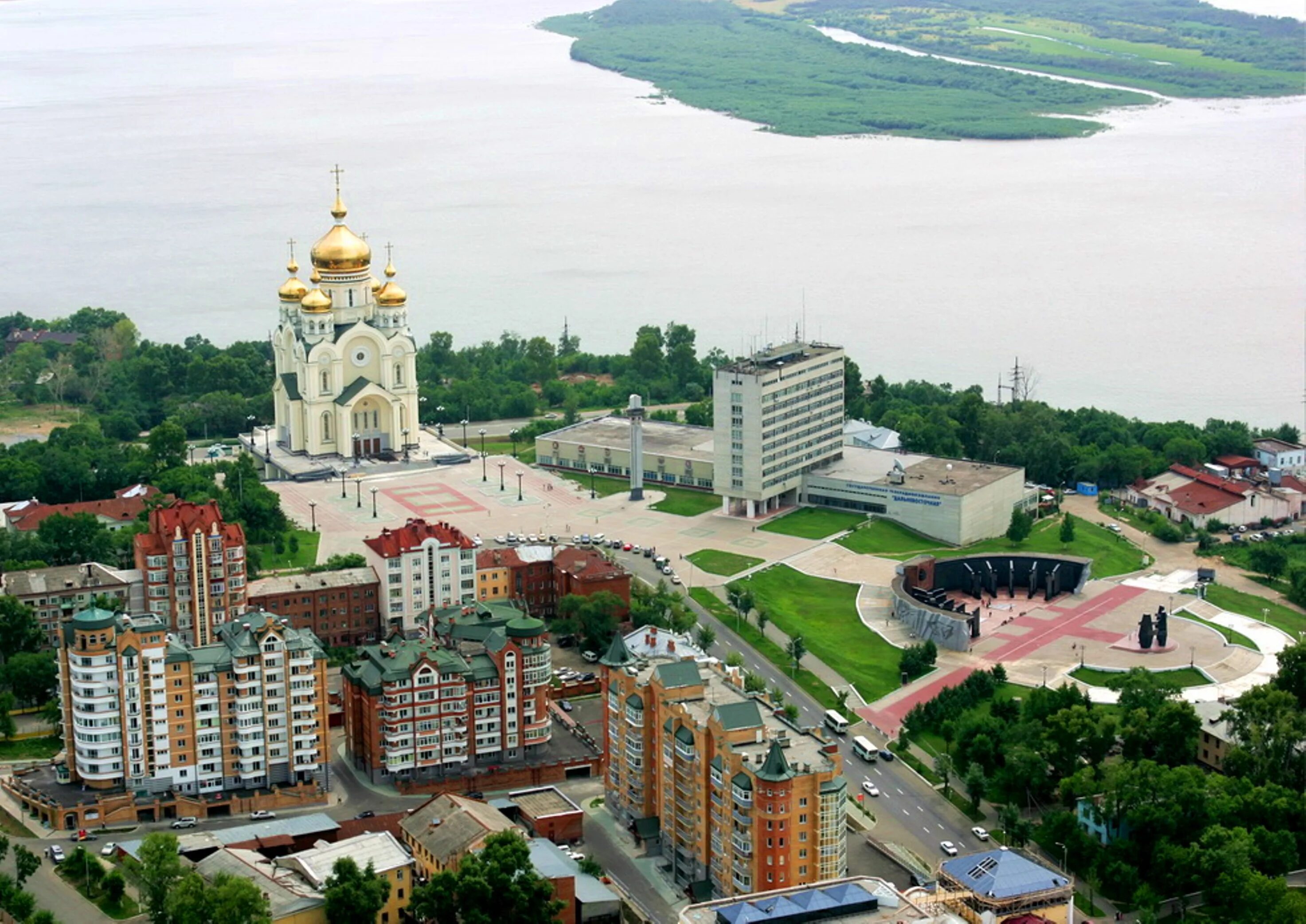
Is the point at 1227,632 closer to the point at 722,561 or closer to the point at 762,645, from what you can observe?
the point at 762,645

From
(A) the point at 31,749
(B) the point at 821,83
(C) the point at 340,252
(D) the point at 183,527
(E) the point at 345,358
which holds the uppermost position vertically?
(C) the point at 340,252

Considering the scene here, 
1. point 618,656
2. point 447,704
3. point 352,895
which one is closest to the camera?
point 352,895

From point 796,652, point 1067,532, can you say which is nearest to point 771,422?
point 1067,532

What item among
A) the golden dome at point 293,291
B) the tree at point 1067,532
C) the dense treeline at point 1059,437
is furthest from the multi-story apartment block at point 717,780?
the golden dome at point 293,291

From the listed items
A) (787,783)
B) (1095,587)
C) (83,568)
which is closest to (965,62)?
(1095,587)

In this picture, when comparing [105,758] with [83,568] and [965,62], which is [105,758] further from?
[965,62]

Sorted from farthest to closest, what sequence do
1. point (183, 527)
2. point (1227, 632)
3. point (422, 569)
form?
1. point (1227, 632)
2. point (422, 569)
3. point (183, 527)

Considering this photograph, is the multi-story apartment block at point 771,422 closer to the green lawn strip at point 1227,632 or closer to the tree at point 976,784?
the green lawn strip at point 1227,632
